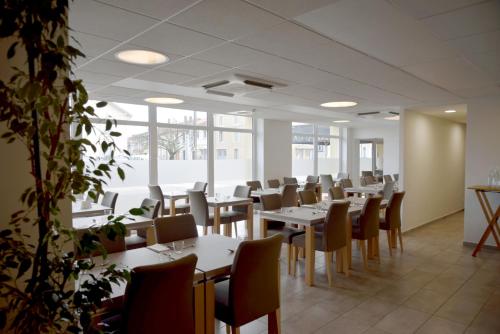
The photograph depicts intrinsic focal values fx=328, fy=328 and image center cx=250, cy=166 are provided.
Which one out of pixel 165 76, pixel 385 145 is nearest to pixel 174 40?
pixel 165 76

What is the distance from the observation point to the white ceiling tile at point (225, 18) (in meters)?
2.18

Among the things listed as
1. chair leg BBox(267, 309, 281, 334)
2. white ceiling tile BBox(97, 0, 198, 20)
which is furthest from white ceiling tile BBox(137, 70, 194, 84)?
chair leg BBox(267, 309, 281, 334)

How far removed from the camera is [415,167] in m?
6.70

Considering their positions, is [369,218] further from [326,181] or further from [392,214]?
[326,181]

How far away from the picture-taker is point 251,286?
2.23 meters

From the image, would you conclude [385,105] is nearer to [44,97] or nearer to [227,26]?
[227,26]

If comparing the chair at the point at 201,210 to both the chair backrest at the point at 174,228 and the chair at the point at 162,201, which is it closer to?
the chair at the point at 162,201

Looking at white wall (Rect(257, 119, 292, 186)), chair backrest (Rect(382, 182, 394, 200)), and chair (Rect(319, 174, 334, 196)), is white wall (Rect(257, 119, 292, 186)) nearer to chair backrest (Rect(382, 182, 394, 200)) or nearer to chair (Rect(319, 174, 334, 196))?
chair (Rect(319, 174, 334, 196))

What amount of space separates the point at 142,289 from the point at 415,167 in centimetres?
638

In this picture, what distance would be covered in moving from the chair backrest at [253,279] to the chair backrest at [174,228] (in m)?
1.01

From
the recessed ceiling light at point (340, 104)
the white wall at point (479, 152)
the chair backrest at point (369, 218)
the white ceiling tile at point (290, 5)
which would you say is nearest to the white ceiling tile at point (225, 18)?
the white ceiling tile at point (290, 5)

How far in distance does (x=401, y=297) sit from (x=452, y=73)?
2728 millimetres

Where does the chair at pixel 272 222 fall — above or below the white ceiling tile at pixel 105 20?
below

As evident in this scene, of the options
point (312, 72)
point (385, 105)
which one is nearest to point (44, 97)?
point (312, 72)
